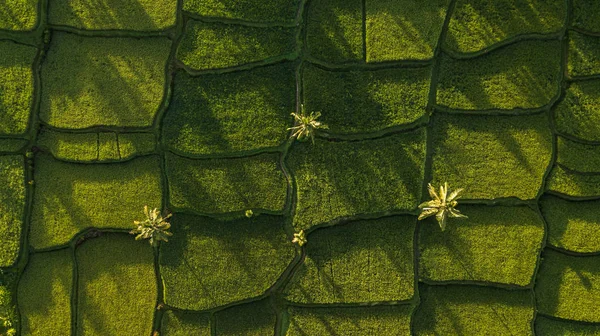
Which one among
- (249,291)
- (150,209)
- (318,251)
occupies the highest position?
(150,209)

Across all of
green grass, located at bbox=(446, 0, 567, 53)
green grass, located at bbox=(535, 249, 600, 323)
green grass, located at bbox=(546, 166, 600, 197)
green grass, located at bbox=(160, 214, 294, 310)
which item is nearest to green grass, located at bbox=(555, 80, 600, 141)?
green grass, located at bbox=(546, 166, 600, 197)

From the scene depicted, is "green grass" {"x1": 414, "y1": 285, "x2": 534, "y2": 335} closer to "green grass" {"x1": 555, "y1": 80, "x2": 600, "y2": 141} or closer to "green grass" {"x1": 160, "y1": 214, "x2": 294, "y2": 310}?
"green grass" {"x1": 160, "y1": 214, "x2": 294, "y2": 310}

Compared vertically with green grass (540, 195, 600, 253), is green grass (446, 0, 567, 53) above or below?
above

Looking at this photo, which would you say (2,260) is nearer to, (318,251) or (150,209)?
(150,209)

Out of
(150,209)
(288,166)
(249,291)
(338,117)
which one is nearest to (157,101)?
(150,209)

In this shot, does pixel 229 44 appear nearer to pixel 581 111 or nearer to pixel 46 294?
pixel 46 294

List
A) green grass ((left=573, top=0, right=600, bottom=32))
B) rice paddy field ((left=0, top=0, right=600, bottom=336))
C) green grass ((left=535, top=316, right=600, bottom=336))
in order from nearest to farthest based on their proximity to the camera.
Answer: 1. green grass ((left=573, top=0, right=600, bottom=32))
2. rice paddy field ((left=0, top=0, right=600, bottom=336))
3. green grass ((left=535, top=316, right=600, bottom=336))

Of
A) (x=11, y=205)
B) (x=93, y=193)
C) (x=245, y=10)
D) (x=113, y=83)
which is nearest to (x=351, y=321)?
(x=93, y=193)

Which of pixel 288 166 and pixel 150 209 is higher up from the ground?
pixel 288 166
